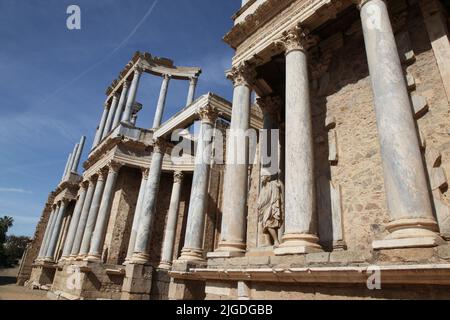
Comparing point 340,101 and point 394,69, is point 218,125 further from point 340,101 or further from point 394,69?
point 394,69

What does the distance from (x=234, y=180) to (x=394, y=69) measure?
4.62m

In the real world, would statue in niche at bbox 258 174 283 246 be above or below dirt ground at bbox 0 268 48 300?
above

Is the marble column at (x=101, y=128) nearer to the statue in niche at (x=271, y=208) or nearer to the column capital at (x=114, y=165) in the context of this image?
the column capital at (x=114, y=165)

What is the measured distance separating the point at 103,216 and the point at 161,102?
10283mm

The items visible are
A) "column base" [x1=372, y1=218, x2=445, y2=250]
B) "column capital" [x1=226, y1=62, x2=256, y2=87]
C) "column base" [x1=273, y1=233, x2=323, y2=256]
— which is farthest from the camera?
"column capital" [x1=226, y1=62, x2=256, y2=87]

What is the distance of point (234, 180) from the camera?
26.9ft

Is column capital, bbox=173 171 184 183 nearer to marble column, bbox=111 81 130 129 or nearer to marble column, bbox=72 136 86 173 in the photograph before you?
marble column, bbox=111 81 130 129

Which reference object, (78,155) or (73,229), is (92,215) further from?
(78,155)

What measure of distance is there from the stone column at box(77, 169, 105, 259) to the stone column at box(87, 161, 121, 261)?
738 millimetres

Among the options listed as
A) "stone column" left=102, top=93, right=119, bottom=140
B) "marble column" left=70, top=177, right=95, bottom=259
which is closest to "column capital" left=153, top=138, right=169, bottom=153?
"marble column" left=70, top=177, right=95, bottom=259

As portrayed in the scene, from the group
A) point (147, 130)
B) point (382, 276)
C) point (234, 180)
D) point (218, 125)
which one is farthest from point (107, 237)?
point (382, 276)

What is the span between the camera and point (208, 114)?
13164 mm

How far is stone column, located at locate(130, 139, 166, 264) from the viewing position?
13.7 metres

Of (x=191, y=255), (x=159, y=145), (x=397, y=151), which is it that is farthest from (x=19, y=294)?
(x=397, y=151)
